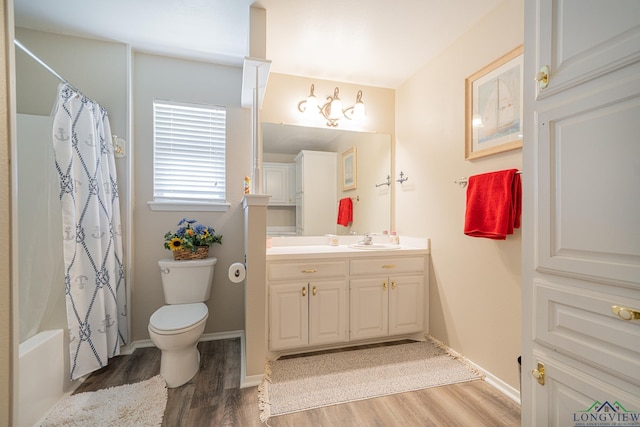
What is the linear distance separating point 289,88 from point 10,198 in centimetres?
211

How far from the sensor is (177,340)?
169 centimetres

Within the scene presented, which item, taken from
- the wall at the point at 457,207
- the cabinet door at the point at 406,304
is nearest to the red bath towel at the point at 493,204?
the wall at the point at 457,207

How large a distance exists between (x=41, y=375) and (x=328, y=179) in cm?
232

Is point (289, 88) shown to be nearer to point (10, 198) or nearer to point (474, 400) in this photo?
point (10, 198)

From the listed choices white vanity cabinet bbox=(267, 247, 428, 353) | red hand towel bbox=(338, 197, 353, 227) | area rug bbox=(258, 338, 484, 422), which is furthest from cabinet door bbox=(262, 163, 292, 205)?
area rug bbox=(258, 338, 484, 422)

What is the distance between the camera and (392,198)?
112 inches

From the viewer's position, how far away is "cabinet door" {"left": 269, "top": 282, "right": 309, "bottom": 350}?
2000 millimetres

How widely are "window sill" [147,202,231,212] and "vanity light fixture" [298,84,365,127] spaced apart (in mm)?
1162

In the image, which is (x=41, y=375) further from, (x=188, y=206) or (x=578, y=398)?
(x=578, y=398)

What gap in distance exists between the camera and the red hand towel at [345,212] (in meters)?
2.75

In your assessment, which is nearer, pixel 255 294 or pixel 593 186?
pixel 593 186

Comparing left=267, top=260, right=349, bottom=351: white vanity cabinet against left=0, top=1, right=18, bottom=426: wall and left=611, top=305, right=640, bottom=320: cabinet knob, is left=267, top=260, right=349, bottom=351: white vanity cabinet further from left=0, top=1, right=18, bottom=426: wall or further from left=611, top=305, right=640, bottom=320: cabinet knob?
left=611, top=305, right=640, bottom=320: cabinet knob

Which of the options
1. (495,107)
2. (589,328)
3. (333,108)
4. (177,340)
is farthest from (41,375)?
(495,107)

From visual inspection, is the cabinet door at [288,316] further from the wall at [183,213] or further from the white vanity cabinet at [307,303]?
the wall at [183,213]
